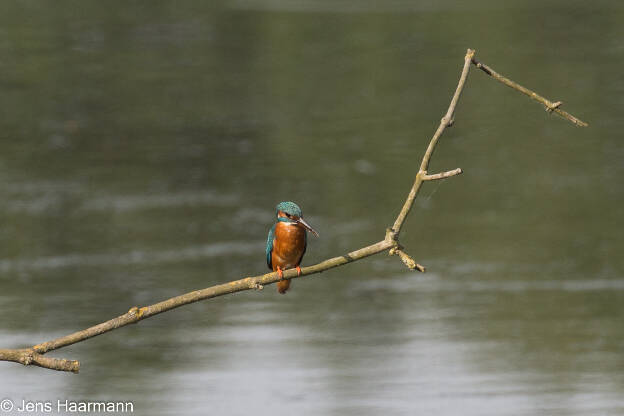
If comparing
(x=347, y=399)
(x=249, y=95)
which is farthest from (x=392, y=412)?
(x=249, y=95)

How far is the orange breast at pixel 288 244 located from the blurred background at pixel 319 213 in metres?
3.07

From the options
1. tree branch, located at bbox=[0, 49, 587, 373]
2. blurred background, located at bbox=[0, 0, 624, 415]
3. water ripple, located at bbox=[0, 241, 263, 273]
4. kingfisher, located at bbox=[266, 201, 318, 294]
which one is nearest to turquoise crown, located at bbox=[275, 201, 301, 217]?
kingfisher, located at bbox=[266, 201, 318, 294]

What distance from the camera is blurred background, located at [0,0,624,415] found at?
6.68m

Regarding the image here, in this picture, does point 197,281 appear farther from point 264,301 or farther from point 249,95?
point 249,95

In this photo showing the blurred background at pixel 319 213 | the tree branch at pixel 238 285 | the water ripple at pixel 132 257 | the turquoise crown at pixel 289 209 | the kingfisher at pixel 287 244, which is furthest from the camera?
the water ripple at pixel 132 257

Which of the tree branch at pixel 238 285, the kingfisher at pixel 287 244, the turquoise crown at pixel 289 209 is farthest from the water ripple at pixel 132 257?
the tree branch at pixel 238 285

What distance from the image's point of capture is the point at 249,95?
1349cm

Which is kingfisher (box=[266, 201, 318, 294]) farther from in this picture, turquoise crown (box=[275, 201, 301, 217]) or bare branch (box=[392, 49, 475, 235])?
bare branch (box=[392, 49, 475, 235])

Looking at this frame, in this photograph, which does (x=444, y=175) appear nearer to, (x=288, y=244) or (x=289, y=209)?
(x=289, y=209)

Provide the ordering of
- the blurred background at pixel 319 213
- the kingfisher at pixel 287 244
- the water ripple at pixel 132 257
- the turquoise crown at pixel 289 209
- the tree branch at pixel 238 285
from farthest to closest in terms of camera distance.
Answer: the water ripple at pixel 132 257 < the blurred background at pixel 319 213 < the kingfisher at pixel 287 244 < the turquoise crown at pixel 289 209 < the tree branch at pixel 238 285

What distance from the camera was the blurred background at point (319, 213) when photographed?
6676mm

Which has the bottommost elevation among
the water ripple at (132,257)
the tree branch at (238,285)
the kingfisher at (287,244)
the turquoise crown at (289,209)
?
the tree branch at (238,285)

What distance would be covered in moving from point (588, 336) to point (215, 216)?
3545mm

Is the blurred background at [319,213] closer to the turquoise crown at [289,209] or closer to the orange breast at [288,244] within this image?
the orange breast at [288,244]
